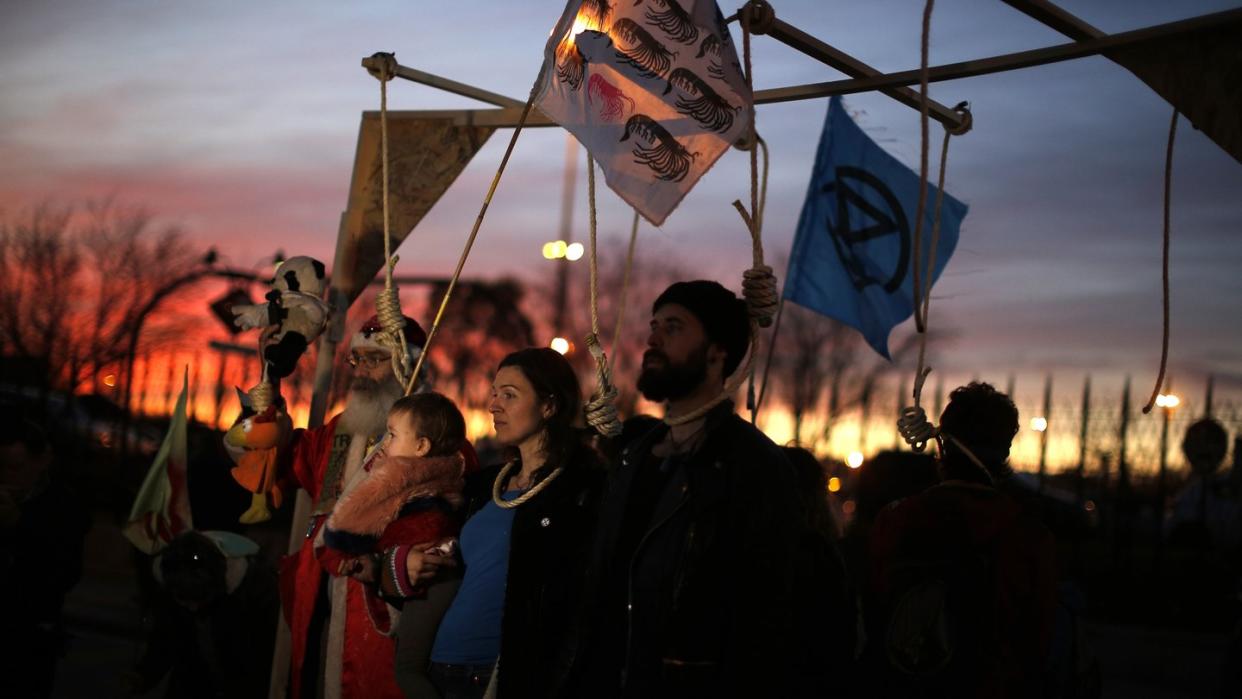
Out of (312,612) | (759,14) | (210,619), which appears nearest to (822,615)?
(759,14)

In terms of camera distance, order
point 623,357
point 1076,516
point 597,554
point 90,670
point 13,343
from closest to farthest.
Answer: point 597,554 → point 90,670 → point 1076,516 → point 13,343 → point 623,357

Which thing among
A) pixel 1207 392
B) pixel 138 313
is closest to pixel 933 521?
pixel 1207 392

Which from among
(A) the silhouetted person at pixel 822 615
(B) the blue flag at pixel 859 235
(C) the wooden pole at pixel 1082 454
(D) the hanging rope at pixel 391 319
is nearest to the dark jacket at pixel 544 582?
(A) the silhouetted person at pixel 822 615

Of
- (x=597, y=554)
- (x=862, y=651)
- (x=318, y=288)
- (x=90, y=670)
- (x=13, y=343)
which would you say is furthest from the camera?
(x=13, y=343)

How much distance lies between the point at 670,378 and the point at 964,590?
4.30 ft

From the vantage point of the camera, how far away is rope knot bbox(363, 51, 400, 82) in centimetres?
560

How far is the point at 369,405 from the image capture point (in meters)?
5.39

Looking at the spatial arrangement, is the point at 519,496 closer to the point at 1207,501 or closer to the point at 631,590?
the point at 631,590

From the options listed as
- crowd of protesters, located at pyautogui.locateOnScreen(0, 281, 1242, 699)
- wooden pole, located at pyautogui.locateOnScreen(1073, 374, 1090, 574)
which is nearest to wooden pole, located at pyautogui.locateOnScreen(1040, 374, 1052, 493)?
wooden pole, located at pyautogui.locateOnScreen(1073, 374, 1090, 574)

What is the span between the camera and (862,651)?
421 cm

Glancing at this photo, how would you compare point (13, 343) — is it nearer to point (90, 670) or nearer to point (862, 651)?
point (90, 670)

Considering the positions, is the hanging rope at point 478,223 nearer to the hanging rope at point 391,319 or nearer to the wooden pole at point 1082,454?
the hanging rope at point 391,319

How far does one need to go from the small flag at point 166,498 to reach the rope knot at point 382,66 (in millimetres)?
1893

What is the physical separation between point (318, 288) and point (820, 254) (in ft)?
7.47
